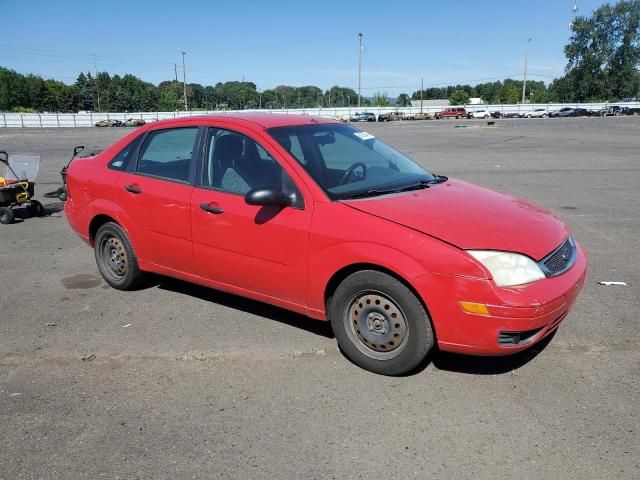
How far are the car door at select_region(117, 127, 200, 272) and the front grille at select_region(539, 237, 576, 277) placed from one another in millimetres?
2650

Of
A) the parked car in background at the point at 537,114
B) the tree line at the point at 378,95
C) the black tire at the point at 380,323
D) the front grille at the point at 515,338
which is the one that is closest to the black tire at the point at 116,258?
the black tire at the point at 380,323

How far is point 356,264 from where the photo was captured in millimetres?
3531

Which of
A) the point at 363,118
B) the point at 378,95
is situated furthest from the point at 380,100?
the point at 363,118

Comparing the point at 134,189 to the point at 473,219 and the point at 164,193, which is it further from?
the point at 473,219

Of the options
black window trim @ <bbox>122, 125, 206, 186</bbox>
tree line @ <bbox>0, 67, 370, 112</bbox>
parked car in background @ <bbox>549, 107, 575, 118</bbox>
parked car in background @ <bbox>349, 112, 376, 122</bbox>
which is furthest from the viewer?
tree line @ <bbox>0, 67, 370, 112</bbox>

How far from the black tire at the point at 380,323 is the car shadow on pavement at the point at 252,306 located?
0.60 m

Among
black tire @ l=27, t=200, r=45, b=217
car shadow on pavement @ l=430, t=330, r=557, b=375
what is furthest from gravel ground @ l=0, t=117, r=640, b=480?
black tire @ l=27, t=200, r=45, b=217

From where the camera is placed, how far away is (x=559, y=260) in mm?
3518

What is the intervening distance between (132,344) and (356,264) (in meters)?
1.88

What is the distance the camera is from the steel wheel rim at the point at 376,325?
11.4 feet

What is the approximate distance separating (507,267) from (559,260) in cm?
55

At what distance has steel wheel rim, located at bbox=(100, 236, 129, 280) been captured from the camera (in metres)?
5.15

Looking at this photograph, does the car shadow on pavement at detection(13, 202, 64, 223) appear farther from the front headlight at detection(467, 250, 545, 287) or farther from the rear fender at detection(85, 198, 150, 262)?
the front headlight at detection(467, 250, 545, 287)

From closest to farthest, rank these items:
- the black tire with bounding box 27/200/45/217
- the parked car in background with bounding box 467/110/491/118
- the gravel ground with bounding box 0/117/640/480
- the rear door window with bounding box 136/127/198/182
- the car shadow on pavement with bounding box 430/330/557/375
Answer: the gravel ground with bounding box 0/117/640/480 < the car shadow on pavement with bounding box 430/330/557/375 < the rear door window with bounding box 136/127/198/182 < the black tire with bounding box 27/200/45/217 < the parked car in background with bounding box 467/110/491/118
